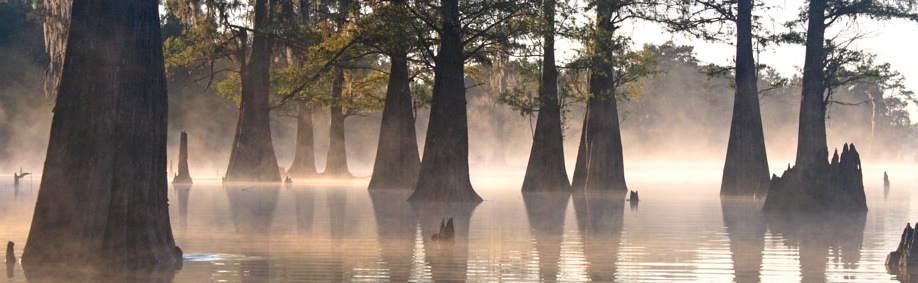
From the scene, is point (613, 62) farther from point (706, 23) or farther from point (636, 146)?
point (636, 146)

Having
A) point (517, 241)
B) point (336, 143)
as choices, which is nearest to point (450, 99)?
point (517, 241)

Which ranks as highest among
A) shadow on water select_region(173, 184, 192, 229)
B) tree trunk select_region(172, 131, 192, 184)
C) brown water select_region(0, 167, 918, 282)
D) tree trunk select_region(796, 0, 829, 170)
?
tree trunk select_region(796, 0, 829, 170)

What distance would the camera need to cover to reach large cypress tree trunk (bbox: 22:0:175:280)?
16.3 metres

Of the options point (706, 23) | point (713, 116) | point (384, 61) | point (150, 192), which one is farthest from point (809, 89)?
point (713, 116)

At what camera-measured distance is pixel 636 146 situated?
5438 inches

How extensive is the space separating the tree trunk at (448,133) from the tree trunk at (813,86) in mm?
11095

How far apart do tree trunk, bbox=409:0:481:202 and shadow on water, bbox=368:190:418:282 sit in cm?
Answer: 114

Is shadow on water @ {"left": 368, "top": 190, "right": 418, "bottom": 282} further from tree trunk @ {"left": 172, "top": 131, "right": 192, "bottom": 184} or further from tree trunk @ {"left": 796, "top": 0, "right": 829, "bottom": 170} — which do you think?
tree trunk @ {"left": 172, "top": 131, "right": 192, "bottom": 184}

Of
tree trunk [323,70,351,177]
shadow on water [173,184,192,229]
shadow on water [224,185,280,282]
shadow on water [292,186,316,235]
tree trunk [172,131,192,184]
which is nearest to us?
shadow on water [224,185,280,282]

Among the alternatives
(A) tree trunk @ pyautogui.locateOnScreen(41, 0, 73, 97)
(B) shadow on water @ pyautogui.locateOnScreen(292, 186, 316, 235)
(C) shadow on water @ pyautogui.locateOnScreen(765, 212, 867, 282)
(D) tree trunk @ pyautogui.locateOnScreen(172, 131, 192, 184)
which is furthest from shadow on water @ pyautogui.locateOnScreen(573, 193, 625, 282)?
(D) tree trunk @ pyautogui.locateOnScreen(172, 131, 192, 184)

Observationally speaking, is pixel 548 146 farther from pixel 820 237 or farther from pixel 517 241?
pixel 517 241

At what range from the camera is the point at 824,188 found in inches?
1293

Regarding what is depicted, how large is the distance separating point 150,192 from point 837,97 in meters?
143

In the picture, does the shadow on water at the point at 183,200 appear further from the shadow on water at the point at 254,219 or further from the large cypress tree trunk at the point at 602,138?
the large cypress tree trunk at the point at 602,138
